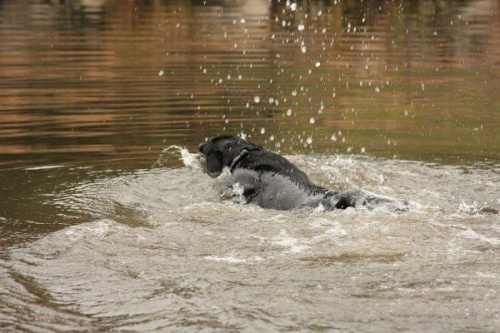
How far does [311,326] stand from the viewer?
16.5 feet

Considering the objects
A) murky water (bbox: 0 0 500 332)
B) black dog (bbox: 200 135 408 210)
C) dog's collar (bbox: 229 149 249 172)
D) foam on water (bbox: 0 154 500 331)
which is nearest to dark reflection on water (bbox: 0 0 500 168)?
murky water (bbox: 0 0 500 332)

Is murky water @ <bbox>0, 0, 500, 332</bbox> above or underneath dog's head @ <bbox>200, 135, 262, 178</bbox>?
underneath

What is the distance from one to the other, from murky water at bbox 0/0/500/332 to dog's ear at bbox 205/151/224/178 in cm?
17

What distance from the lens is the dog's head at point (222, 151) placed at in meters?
9.58

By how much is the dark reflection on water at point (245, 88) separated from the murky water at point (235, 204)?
0.23 ft

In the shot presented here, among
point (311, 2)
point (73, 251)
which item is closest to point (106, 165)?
point (73, 251)

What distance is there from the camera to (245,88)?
1728cm

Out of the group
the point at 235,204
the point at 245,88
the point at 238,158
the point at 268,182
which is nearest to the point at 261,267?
the point at 235,204

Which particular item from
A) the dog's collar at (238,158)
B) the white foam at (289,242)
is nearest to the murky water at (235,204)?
the white foam at (289,242)

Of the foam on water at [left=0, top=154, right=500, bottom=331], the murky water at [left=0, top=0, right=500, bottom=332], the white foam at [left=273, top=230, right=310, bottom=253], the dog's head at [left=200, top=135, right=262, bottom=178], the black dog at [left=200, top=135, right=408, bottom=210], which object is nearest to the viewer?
the foam on water at [left=0, top=154, right=500, bottom=331]

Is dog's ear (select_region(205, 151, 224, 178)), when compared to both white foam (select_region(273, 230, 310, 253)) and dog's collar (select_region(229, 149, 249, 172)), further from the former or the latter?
white foam (select_region(273, 230, 310, 253))

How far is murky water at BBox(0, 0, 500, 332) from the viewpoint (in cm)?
545

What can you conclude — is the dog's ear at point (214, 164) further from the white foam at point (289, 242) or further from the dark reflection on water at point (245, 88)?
the white foam at point (289, 242)

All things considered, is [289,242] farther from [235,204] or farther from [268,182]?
[268,182]
